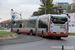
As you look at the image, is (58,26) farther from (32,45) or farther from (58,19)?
(32,45)

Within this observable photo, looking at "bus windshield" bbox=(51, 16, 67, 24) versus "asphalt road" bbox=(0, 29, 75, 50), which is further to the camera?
"bus windshield" bbox=(51, 16, 67, 24)

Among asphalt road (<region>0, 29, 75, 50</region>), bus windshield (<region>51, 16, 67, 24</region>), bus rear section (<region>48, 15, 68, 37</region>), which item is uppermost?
bus windshield (<region>51, 16, 67, 24</region>)

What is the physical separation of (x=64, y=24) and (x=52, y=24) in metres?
1.54

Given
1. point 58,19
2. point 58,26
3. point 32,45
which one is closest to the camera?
point 32,45

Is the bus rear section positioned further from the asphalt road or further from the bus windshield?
the asphalt road

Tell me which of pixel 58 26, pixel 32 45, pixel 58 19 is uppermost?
pixel 58 19

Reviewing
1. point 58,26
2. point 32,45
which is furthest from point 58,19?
point 32,45

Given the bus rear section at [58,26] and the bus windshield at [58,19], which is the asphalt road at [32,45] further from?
the bus windshield at [58,19]

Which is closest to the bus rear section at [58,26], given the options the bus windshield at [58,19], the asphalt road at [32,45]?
the bus windshield at [58,19]

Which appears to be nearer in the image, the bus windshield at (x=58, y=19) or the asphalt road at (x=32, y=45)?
the asphalt road at (x=32, y=45)

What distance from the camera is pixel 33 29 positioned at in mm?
31500

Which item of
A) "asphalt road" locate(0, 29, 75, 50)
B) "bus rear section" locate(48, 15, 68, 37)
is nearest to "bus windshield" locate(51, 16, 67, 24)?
"bus rear section" locate(48, 15, 68, 37)

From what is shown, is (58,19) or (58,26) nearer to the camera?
(58,26)

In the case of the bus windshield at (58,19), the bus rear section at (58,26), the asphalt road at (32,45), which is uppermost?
the bus windshield at (58,19)
